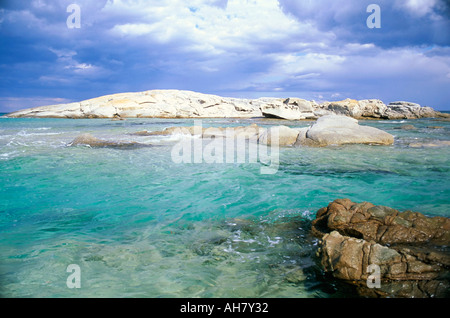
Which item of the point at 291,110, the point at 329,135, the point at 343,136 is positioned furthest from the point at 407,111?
the point at 329,135

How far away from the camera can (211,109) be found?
6206 cm

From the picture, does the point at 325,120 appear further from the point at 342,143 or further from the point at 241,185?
the point at 241,185

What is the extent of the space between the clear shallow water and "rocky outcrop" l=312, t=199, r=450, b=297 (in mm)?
268

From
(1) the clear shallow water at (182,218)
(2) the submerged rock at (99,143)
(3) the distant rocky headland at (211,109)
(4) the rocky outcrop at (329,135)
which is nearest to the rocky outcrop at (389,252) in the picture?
(1) the clear shallow water at (182,218)

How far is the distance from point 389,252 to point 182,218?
3153 mm

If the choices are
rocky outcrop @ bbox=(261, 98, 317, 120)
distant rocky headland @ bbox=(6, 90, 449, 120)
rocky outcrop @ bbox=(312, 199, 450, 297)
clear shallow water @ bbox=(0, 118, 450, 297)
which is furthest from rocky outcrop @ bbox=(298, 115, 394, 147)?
distant rocky headland @ bbox=(6, 90, 449, 120)

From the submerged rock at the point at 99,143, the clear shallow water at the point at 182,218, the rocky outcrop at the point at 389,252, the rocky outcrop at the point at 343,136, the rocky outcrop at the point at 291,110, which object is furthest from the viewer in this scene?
the rocky outcrop at the point at 291,110

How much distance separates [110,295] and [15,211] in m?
3.69

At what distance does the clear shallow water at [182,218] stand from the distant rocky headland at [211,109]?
38.7m

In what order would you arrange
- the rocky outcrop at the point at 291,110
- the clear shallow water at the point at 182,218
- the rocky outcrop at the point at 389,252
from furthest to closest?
the rocky outcrop at the point at 291,110, the clear shallow water at the point at 182,218, the rocky outcrop at the point at 389,252

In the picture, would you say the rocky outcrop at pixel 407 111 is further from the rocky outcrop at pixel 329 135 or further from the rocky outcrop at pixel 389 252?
the rocky outcrop at pixel 389 252

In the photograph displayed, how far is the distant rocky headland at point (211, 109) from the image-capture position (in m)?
46.0

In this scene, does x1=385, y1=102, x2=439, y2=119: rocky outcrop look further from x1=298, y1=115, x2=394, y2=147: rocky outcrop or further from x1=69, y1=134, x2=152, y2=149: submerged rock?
x1=69, y1=134, x2=152, y2=149: submerged rock

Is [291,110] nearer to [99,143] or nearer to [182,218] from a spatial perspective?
[99,143]
